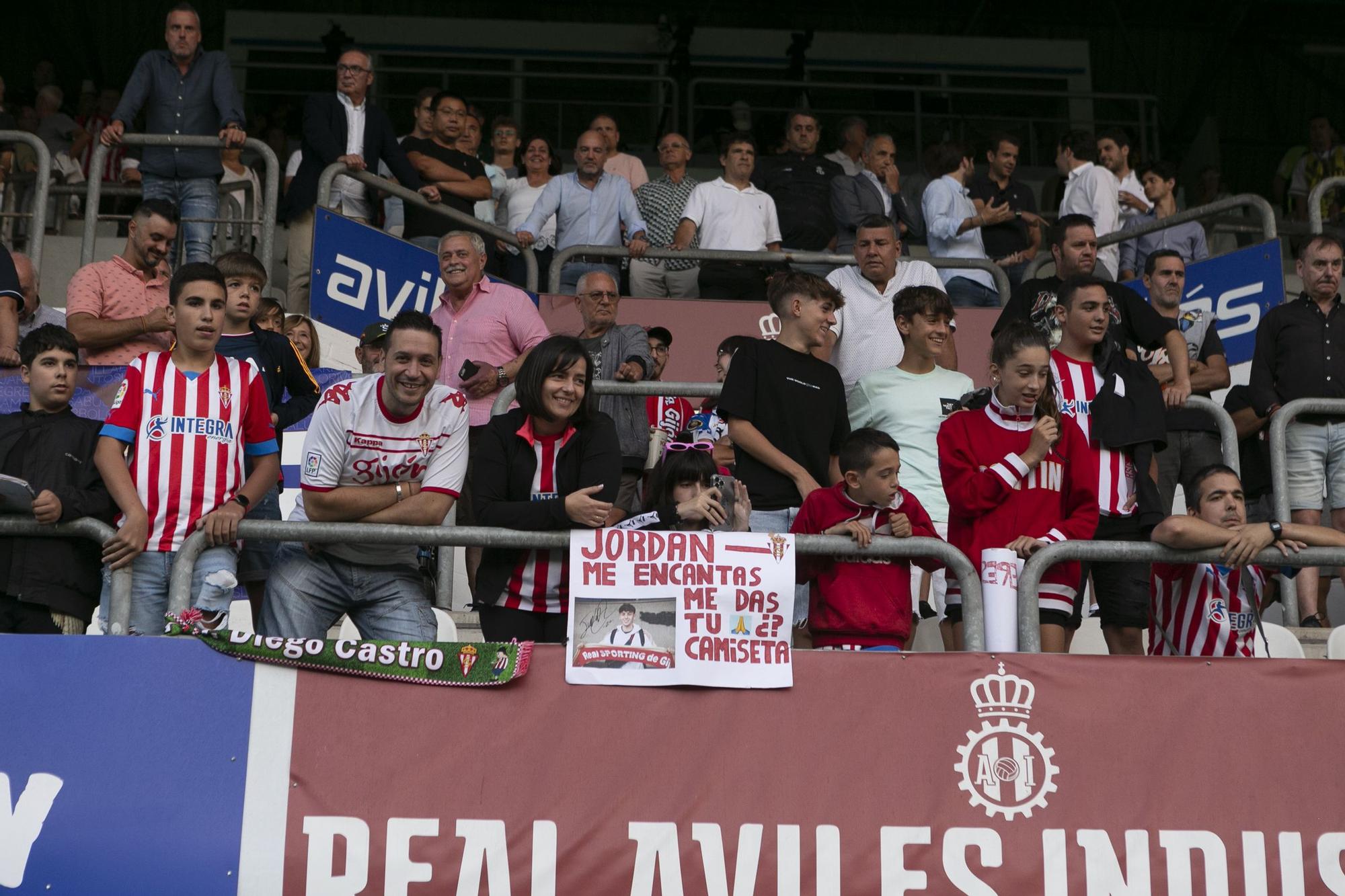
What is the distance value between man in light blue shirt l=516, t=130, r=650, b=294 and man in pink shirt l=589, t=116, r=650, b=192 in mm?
1291

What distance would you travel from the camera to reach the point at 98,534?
5.03 meters

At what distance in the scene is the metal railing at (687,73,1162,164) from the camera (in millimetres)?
17031

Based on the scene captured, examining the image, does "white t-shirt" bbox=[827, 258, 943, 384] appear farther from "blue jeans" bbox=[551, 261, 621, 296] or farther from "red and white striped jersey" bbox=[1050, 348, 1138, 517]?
"blue jeans" bbox=[551, 261, 621, 296]

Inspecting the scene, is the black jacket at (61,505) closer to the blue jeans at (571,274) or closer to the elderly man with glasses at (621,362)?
the elderly man with glasses at (621,362)

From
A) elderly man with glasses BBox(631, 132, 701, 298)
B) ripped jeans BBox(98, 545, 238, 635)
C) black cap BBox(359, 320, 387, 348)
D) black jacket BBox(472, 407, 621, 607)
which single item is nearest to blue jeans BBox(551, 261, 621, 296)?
elderly man with glasses BBox(631, 132, 701, 298)

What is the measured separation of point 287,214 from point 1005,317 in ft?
15.4

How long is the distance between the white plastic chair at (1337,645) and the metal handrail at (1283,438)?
2.53 feet

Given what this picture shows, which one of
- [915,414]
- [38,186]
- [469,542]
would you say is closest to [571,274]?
[38,186]

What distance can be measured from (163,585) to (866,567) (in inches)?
91.2

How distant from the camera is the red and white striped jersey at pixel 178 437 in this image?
525 cm

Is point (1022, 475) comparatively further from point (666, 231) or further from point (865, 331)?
point (666, 231)

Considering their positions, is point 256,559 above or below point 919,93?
below

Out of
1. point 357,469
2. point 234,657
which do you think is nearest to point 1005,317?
point 357,469

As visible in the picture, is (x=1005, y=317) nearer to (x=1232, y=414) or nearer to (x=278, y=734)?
(x=1232, y=414)
